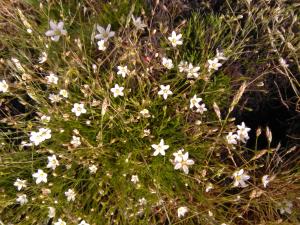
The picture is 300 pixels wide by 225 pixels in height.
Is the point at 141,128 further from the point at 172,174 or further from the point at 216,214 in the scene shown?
the point at 216,214

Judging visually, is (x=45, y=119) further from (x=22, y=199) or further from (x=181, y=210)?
(x=181, y=210)

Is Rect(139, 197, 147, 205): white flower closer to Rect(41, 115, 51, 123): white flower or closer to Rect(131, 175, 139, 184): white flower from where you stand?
Rect(131, 175, 139, 184): white flower

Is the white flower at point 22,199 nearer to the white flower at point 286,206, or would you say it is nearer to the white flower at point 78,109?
the white flower at point 78,109

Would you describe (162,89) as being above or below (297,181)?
above

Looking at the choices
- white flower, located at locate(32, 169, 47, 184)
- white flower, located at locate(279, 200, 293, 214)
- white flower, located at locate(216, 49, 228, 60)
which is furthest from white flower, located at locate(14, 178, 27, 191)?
white flower, located at locate(279, 200, 293, 214)

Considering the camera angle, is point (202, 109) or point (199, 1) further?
point (199, 1)

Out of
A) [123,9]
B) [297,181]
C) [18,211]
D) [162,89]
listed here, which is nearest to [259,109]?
[297,181]

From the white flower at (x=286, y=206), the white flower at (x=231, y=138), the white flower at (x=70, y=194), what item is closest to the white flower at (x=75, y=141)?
the white flower at (x=70, y=194)
